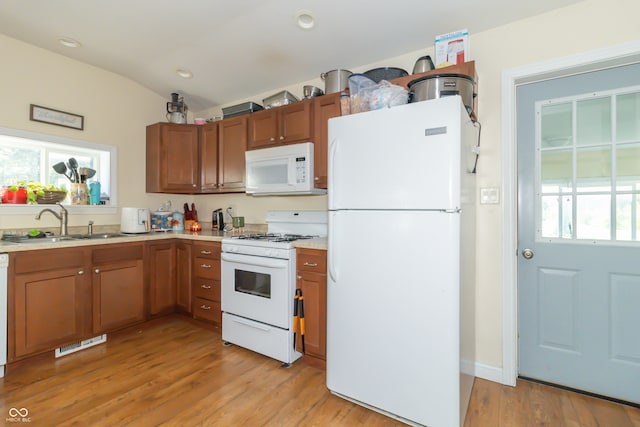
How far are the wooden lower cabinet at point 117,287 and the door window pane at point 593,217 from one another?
3.46 meters

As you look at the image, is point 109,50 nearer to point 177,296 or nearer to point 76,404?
point 177,296

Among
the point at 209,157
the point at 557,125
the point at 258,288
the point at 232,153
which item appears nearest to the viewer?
the point at 557,125

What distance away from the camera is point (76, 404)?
5.75 ft

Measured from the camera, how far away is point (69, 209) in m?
2.87

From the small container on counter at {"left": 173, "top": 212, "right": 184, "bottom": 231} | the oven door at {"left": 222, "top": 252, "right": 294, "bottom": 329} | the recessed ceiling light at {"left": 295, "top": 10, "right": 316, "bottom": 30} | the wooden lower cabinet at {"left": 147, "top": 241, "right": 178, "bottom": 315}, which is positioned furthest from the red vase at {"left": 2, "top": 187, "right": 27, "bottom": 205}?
the recessed ceiling light at {"left": 295, "top": 10, "right": 316, "bottom": 30}

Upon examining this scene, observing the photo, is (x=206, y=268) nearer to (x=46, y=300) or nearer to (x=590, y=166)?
(x=46, y=300)

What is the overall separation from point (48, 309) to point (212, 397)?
1.47 m

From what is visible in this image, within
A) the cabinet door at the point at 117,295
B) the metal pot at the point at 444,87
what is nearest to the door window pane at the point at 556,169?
the metal pot at the point at 444,87

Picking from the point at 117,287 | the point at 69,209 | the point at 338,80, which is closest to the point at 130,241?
the point at 117,287

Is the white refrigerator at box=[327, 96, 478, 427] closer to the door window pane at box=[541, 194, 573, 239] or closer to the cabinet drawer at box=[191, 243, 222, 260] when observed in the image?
the door window pane at box=[541, 194, 573, 239]

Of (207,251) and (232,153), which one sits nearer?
(207,251)

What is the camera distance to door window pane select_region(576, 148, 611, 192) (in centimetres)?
185

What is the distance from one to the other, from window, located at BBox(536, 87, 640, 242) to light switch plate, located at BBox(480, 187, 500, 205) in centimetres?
27

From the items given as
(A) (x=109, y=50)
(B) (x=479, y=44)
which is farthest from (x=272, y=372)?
(A) (x=109, y=50)
